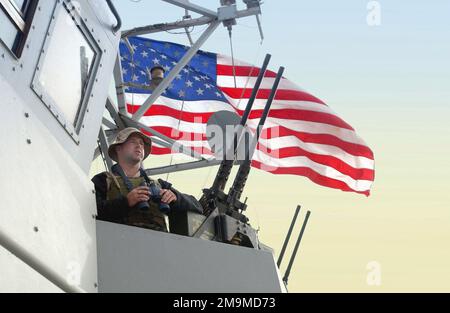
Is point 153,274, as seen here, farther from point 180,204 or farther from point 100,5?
point 100,5

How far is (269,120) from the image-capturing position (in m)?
9.89

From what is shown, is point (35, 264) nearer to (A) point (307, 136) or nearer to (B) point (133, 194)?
(B) point (133, 194)

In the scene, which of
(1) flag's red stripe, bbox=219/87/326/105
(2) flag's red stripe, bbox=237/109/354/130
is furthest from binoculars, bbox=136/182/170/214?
(1) flag's red stripe, bbox=219/87/326/105

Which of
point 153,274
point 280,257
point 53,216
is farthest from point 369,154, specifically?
point 53,216

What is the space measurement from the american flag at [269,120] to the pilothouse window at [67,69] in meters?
6.20

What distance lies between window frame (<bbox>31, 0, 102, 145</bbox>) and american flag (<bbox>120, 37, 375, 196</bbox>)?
240 inches

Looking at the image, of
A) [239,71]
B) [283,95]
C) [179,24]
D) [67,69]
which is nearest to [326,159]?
[283,95]

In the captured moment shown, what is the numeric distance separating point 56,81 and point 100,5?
33.9 inches

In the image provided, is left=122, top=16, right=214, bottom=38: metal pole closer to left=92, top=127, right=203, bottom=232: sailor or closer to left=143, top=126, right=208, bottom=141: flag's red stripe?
left=143, top=126, right=208, bottom=141: flag's red stripe

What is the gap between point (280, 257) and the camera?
7309 millimetres

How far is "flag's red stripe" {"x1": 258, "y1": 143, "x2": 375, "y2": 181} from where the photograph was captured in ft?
31.2

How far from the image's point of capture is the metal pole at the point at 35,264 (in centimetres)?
196

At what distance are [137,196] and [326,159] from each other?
6.60 meters
